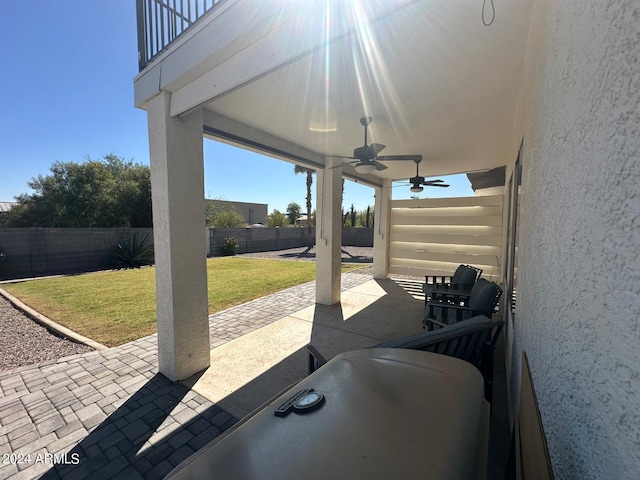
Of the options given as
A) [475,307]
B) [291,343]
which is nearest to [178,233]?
[291,343]

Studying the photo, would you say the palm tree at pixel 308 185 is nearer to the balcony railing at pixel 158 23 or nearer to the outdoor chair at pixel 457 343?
the balcony railing at pixel 158 23

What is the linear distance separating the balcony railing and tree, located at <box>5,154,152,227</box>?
14671 millimetres

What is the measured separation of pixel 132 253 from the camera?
11.8m

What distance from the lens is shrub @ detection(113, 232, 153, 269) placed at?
11.6m

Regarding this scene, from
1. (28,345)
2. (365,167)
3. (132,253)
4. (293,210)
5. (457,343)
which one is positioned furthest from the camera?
(293,210)

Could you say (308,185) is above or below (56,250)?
above

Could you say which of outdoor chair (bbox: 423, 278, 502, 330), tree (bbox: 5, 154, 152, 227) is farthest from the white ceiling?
tree (bbox: 5, 154, 152, 227)

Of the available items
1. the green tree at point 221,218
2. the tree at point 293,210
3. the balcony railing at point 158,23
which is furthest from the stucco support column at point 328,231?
the tree at point 293,210

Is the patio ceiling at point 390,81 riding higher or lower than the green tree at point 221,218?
higher

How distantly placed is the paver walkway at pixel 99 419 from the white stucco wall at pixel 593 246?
2567mm

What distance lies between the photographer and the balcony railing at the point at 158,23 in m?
3.10

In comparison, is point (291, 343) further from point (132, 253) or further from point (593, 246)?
point (132, 253)

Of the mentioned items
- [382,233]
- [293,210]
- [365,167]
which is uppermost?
[293,210]

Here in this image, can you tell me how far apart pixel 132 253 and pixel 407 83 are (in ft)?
42.3
